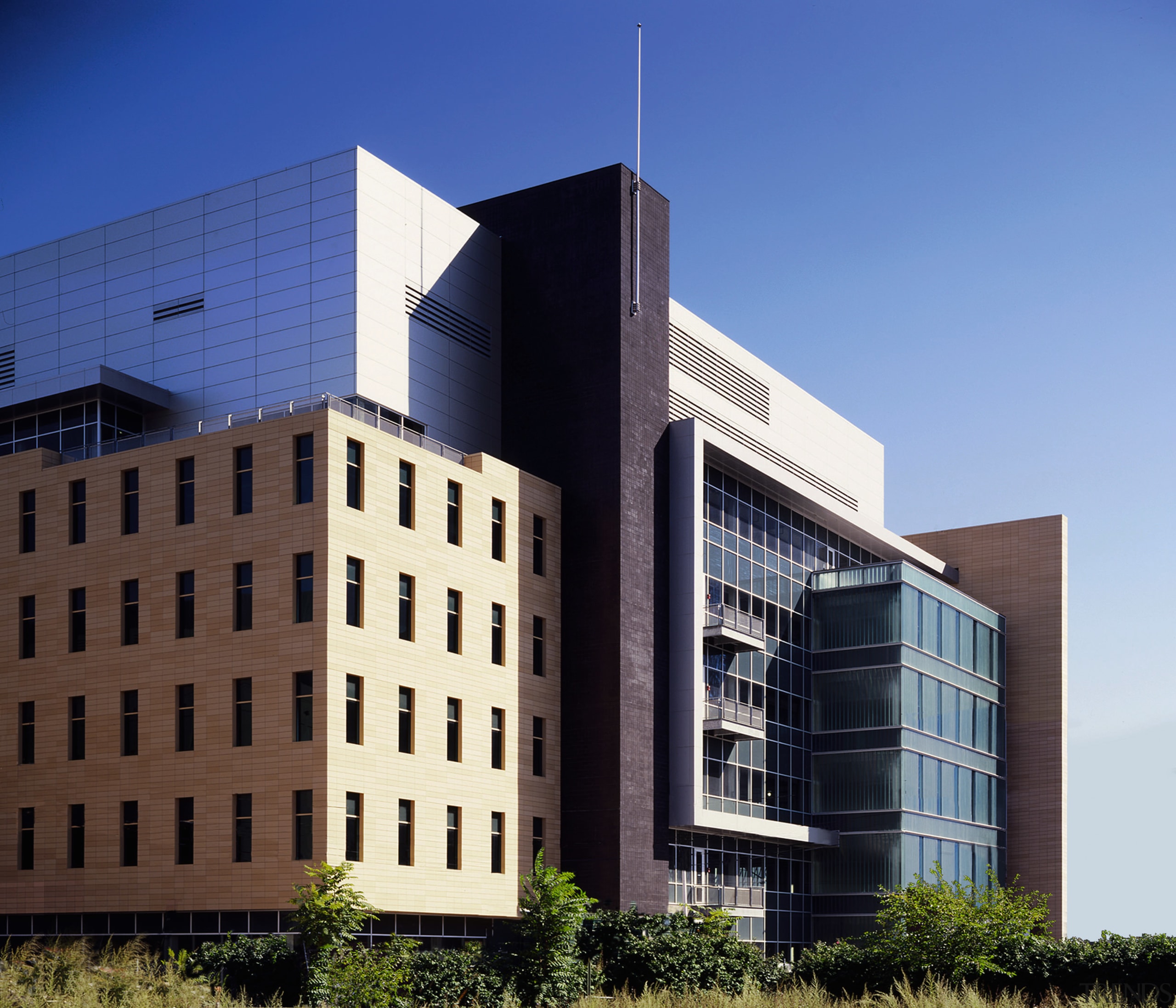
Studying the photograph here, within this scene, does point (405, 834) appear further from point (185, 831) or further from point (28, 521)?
point (28, 521)

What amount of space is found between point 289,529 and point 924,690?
30314 millimetres

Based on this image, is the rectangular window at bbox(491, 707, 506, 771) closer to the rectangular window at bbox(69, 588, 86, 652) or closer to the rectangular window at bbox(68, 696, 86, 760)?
the rectangular window at bbox(68, 696, 86, 760)

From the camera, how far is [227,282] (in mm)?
50688

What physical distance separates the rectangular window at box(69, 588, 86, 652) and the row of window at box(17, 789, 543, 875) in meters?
5.06

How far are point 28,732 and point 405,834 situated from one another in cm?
1296

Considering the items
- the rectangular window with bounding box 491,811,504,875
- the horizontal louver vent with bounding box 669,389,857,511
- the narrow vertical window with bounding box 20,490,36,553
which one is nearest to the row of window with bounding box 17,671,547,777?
the rectangular window with bounding box 491,811,504,875

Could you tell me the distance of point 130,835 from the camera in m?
43.9

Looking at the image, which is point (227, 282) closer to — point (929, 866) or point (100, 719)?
point (100, 719)

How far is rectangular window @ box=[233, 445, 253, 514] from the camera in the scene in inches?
1738

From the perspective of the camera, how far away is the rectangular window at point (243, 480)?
1738 inches

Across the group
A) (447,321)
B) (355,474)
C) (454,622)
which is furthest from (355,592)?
(447,321)

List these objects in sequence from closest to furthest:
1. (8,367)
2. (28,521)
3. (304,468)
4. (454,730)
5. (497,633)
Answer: (304,468) → (454,730) → (28,521) → (497,633) → (8,367)

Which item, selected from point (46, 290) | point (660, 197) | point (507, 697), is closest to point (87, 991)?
point (507, 697)

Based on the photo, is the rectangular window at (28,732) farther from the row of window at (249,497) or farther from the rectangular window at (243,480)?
the rectangular window at (243,480)
